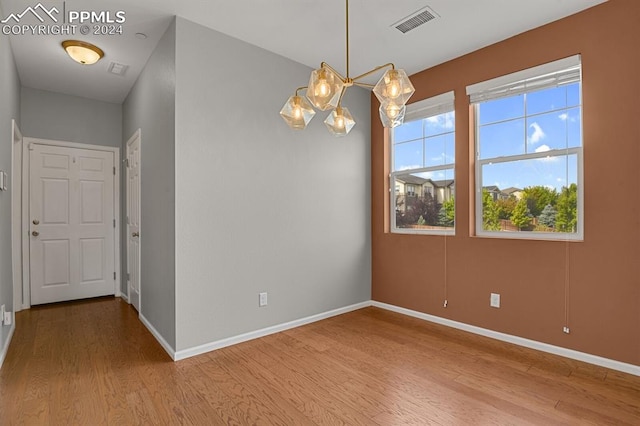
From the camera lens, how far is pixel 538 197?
2.96 m

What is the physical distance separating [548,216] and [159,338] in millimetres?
3597

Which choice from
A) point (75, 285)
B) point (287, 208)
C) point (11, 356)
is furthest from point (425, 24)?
point (75, 285)

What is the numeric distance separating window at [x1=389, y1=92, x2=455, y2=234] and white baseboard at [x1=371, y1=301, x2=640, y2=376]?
94cm

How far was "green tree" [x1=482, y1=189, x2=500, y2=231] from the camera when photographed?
3236 mm

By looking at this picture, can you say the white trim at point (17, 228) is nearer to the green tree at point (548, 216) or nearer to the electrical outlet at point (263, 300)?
the electrical outlet at point (263, 300)

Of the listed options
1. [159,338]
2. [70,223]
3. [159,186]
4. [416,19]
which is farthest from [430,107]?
[70,223]

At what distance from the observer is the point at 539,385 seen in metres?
2.29

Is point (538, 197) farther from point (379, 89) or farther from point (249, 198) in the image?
point (249, 198)

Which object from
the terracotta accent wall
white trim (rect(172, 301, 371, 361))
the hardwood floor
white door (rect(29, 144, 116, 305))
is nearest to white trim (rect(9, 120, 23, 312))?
white door (rect(29, 144, 116, 305))

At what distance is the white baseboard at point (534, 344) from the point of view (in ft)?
8.13

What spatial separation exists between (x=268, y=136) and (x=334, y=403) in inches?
92.5

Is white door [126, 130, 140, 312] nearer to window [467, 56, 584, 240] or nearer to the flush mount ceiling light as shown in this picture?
the flush mount ceiling light

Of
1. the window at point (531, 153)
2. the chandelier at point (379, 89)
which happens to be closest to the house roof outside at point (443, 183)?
the window at point (531, 153)

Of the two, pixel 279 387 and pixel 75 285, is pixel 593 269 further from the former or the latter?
pixel 75 285
